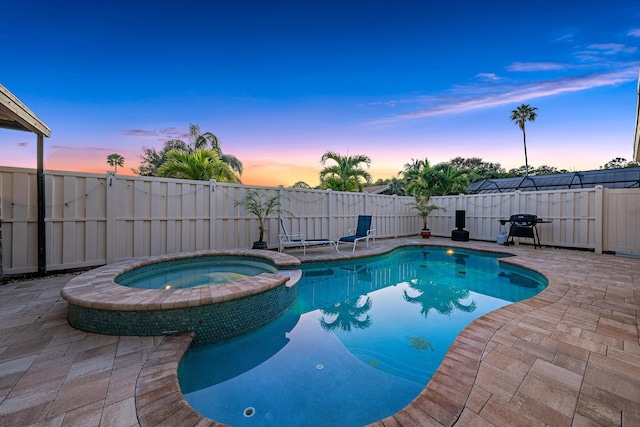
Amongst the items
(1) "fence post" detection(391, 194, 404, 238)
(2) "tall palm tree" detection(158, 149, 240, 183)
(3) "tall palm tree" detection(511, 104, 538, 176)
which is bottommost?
(1) "fence post" detection(391, 194, 404, 238)

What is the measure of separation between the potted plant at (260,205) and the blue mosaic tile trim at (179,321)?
148 inches

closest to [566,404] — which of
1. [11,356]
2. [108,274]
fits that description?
[11,356]

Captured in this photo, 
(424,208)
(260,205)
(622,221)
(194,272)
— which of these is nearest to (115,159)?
(260,205)

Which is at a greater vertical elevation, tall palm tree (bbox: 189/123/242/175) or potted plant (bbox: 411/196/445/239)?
tall palm tree (bbox: 189/123/242/175)

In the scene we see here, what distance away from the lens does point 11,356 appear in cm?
206

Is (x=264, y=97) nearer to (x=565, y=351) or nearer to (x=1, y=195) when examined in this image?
(x=1, y=195)

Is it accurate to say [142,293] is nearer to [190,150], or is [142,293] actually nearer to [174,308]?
[174,308]

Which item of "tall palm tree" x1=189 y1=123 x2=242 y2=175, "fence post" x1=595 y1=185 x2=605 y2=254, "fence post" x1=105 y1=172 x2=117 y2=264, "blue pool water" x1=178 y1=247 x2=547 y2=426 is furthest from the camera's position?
"tall palm tree" x1=189 y1=123 x2=242 y2=175

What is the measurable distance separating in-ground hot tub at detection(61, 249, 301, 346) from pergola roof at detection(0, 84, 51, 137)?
265 centimetres

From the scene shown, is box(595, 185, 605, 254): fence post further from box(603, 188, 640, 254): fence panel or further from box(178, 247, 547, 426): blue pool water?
box(178, 247, 547, 426): blue pool water

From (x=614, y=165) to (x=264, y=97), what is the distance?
44.4m

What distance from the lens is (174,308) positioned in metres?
2.50

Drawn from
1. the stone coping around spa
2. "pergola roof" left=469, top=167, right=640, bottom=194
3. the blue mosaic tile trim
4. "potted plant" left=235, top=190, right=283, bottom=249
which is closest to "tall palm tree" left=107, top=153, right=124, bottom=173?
"potted plant" left=235, top=190, right=283, bottom=249

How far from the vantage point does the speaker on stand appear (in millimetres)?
9977
